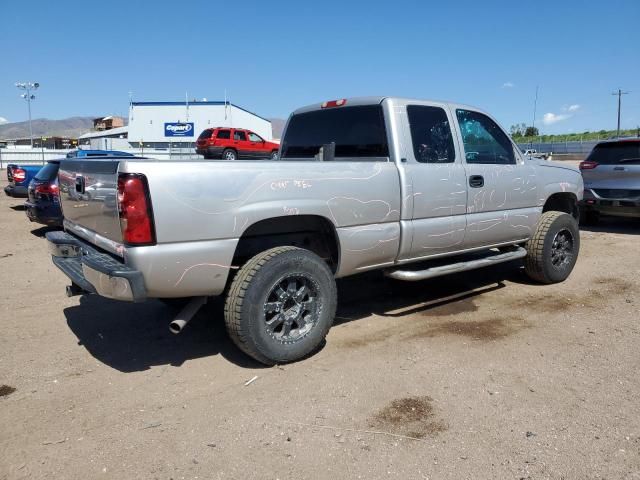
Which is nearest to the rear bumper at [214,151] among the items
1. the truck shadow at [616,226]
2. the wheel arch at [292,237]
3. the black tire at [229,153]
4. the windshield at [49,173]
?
the black tire at [229,153]

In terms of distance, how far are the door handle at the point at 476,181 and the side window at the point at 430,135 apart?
0.27 meters

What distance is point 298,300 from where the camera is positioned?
3865 millimetres

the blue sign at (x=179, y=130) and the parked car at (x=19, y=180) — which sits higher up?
the blue sign at (x=179, y=130)

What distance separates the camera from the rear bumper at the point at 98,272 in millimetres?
3166

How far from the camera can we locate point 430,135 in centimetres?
475

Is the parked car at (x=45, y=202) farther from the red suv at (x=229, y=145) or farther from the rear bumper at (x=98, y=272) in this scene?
the red suv at (x=229, y=145)

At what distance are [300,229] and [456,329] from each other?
169cm

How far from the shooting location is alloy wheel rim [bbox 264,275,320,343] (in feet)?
12.3

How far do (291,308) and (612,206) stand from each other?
8.10 meters

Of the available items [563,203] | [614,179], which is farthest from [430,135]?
[614,179]

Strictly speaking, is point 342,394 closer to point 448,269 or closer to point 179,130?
point 448,269

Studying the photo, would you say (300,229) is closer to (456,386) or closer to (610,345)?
(456,386)

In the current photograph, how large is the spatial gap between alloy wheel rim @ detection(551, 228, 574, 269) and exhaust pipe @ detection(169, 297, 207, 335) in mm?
4189

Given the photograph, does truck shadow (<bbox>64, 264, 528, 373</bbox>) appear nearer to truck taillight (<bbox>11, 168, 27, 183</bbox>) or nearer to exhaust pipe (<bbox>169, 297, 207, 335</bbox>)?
exhaust pipe (<bbox>169, 297, 207, 335</bbox>)
